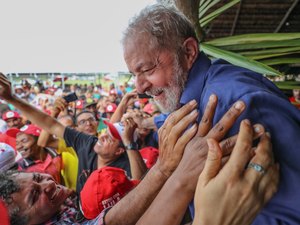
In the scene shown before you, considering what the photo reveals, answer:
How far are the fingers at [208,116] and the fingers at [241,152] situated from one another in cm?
11

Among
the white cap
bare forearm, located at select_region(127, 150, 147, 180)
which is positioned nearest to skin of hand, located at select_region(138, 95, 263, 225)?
bare forearm, located at select_region(127, 150, 147, 180)

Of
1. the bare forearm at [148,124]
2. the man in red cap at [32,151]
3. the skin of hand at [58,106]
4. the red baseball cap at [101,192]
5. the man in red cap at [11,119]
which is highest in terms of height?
the red baseball cap at [101,192]

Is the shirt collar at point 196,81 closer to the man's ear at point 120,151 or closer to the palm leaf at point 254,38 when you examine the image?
the palm leaf at point 254,38

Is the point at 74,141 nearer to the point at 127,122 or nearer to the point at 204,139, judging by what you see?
the point at 127,122

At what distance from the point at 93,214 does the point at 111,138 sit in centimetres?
98

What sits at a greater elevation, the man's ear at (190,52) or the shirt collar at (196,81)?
the man's ear at (190,52)

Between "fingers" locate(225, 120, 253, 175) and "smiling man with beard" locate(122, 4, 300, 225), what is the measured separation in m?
0.08

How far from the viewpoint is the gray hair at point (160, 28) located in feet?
3.61

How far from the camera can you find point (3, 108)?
5.41m

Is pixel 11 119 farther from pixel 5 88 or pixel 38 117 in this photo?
pixel 5 88

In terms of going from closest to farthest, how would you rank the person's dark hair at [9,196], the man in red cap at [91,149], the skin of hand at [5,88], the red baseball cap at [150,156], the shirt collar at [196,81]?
the shirt collar at [196,81] → the person's dark hair at [9,196] → the skin of hand at [5,88] → the man in red cap at [91,149] → the red baseball cap at [150,156]

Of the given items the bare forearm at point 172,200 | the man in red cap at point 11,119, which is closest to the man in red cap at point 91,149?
the bare forearm at point 172,200

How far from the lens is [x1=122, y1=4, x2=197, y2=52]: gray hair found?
3.61 feet

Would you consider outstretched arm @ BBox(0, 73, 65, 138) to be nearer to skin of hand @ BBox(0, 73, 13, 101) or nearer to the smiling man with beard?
skin of hand @ BBox(0, 73, 13, 101)
